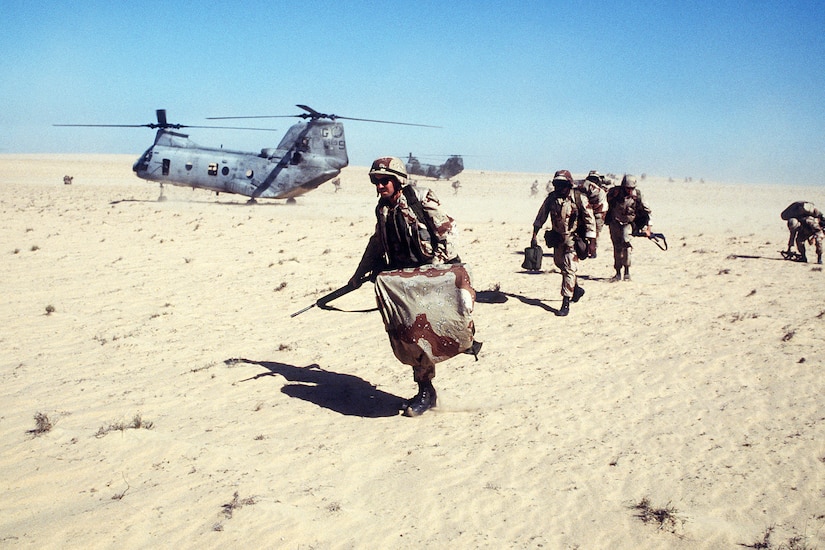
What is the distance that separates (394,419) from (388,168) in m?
2.31

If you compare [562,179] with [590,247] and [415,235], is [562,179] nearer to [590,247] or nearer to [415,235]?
[590,247]

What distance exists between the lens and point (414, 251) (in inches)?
217

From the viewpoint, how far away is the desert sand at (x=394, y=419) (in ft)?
13.3

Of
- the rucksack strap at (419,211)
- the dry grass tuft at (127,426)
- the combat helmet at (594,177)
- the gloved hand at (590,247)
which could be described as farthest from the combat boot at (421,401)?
the combat helmet at (594,177)

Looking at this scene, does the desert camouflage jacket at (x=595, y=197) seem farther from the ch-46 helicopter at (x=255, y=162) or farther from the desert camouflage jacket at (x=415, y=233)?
the ch-46 helicopter at (x=255, y=162)

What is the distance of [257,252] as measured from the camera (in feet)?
48.6

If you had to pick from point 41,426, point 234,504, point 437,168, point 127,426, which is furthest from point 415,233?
point 437,168

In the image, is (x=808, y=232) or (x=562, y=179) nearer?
(x=562, y=179)

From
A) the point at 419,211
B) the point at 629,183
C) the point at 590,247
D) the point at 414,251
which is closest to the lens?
the point at 419,211

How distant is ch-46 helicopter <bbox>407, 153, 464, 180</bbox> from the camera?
5738cm

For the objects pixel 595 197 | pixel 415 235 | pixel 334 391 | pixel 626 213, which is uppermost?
pixel 595 197

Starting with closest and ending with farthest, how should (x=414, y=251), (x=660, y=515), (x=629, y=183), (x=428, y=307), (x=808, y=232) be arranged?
(x=660, y=515) → (x=428, y=307) → (x=414, y=251) → (x=629, y=183) → (x=808, y=232)

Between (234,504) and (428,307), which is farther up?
(428,307)

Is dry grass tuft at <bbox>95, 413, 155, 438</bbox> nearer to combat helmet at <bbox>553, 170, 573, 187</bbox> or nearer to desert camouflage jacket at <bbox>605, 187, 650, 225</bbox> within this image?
combat helmet at <bbox>553, 170, 573, 187</bbox>
